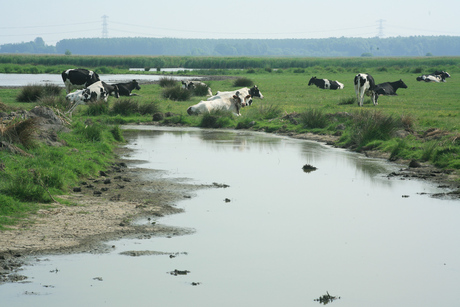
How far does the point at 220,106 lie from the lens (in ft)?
79.6

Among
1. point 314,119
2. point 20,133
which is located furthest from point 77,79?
point 20,133

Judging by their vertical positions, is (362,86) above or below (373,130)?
above

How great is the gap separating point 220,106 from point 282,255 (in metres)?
17.2

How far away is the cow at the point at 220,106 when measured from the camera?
Answer: 79.1 feet

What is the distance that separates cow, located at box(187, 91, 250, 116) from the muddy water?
37.7 ft

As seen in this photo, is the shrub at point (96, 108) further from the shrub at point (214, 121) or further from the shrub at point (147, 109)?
the shrub at point (214, 121)

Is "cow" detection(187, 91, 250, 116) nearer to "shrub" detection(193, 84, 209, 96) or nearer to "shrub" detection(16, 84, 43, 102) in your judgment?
"shrub" detection(16, 84, 43, 102)

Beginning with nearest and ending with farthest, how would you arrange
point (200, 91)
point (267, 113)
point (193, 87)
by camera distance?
point (267, 113), point (200, 91), point (193, 87)

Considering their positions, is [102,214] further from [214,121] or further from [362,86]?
[362,86]

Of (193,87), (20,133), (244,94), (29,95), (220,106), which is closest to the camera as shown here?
(20,133)

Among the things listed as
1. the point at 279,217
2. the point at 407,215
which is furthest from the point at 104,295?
the point at 407,215

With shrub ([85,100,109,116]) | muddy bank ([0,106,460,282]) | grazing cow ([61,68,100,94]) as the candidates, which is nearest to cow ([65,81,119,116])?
shrub ([85,100,109,116])

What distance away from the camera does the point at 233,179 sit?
12.4 meters

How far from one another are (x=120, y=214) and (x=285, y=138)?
37.0 ft
